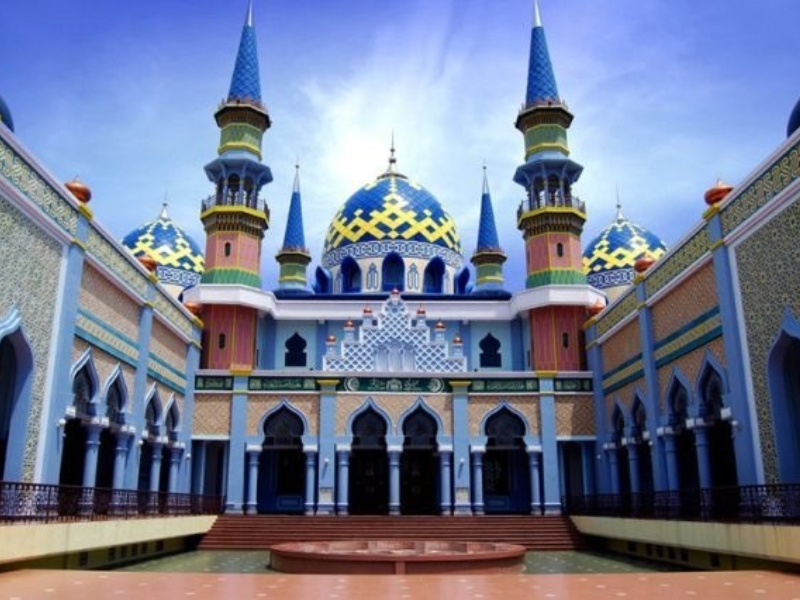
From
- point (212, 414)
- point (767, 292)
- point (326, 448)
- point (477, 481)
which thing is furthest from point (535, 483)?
point (767, 292)

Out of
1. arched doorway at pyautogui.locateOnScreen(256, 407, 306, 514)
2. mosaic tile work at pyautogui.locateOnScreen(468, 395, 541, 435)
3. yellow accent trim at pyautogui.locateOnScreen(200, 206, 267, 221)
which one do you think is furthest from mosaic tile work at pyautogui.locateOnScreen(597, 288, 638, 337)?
yellow accent trim at pyautogui.locateOnScreen(200, 206, 267, 221)

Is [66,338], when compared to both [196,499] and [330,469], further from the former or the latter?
[330,469]

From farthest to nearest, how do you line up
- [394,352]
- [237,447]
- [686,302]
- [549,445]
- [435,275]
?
[435,275]
[394,352]
[549,445]
[237,447]
[686,302]

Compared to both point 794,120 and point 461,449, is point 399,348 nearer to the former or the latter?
point 461,449

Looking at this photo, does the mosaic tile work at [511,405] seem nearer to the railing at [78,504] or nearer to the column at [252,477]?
the column at [252,477]

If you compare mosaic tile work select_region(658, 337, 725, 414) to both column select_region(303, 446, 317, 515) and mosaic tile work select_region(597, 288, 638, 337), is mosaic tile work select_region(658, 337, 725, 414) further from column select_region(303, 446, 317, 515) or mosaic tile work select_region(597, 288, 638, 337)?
column select_region(303, 446, 317, 515)

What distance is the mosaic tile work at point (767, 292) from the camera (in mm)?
9742

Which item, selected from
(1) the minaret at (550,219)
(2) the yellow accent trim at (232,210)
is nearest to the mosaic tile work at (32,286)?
(2) the yellow accent trim at (232,210)

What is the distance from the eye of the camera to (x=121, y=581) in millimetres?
7645

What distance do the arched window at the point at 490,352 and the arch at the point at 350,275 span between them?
245 inches

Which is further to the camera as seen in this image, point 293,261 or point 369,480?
point 293,261

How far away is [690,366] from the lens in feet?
41.8

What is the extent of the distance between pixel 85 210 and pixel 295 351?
35.8 ft

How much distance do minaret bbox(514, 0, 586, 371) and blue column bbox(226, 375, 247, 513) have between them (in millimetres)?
7355
